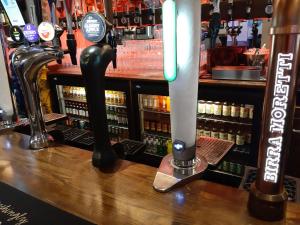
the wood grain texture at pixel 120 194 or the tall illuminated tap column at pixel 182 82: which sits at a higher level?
the tall illuminated tap column at pixel 182 82

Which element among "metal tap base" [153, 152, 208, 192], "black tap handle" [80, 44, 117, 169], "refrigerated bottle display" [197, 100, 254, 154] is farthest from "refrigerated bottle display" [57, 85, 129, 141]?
"metal tap base" [153, 152, 208, 192]

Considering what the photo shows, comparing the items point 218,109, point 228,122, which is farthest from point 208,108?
point 228,122

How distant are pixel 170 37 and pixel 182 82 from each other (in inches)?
7.0

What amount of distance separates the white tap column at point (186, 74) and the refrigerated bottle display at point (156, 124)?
7.45ft

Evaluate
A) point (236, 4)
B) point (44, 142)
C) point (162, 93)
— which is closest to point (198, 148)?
point (44, 142)

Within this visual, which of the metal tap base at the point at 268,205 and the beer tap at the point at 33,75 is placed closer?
the metal tap base at the point at 268,205

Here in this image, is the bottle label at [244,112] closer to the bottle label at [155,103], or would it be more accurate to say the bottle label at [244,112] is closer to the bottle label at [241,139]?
the bottle label at [241,139]

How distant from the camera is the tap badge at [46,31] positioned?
4.82ft

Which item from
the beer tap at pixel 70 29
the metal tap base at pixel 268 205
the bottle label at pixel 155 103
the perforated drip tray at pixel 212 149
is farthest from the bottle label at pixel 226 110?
the metal tap base at pixel 268 205

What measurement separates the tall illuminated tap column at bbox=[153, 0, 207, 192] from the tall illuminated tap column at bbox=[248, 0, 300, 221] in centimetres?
32

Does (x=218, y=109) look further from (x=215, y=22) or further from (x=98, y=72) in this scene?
(x=98, y=72)

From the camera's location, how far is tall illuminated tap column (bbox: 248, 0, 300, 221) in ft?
2.28

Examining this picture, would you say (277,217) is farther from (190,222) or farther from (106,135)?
(106,135)

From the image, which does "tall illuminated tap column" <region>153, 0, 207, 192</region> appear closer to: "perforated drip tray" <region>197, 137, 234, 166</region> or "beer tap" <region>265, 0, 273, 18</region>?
"perforated drip tray" <region>197, 137, 234, 166</region>
